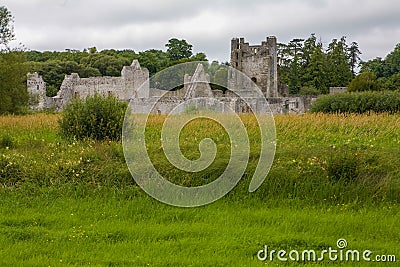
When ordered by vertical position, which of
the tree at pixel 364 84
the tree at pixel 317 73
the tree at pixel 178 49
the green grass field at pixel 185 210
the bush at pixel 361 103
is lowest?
the green grass field at pixel 185 210

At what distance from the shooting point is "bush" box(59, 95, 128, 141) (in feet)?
48.8

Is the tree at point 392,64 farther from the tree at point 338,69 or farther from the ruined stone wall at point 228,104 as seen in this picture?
the ruined stone wall at point 228,104

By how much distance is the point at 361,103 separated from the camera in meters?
29.6

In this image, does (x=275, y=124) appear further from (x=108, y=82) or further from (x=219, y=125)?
(x=108, y=82)

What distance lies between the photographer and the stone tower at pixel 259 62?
161ft

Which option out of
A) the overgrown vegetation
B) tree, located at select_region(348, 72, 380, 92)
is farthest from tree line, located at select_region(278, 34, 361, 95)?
the overgrown vegetation

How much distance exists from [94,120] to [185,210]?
21.8 feet

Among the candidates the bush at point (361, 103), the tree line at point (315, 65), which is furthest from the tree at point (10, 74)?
the tree line at point (315, 65)

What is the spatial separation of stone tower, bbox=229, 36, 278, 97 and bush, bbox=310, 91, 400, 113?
18692 millimetres

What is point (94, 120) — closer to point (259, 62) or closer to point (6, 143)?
point (6, 143)

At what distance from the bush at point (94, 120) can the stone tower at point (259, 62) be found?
3360 centimetres

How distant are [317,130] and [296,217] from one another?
908 cm

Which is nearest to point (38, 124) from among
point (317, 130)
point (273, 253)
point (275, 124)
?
point (275, 124)

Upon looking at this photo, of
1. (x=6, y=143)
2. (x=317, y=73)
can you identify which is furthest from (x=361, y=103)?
(x=317, y=73)
